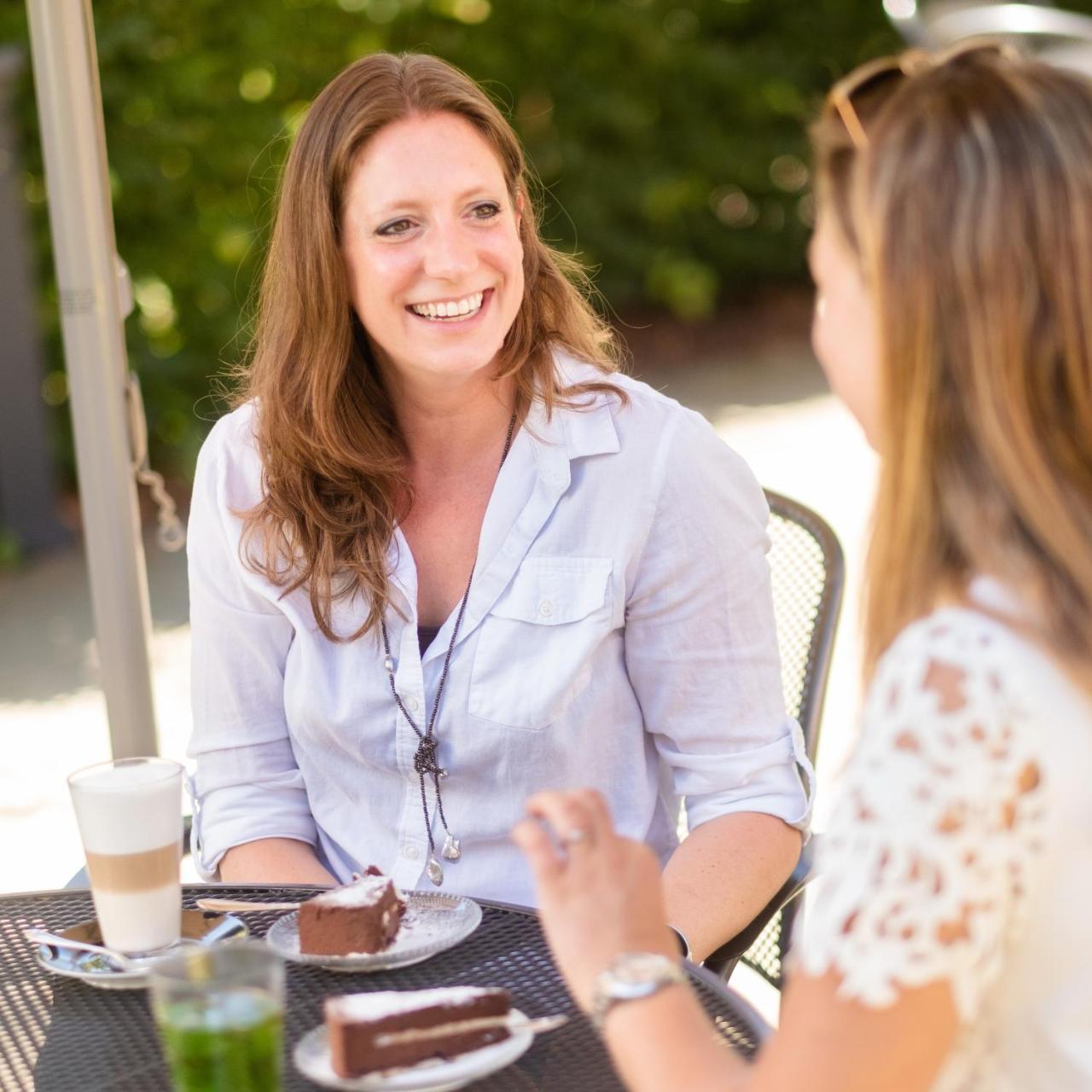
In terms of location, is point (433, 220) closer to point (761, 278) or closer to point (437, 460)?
point (437, 460)

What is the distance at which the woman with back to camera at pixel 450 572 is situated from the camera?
2205 millimetres

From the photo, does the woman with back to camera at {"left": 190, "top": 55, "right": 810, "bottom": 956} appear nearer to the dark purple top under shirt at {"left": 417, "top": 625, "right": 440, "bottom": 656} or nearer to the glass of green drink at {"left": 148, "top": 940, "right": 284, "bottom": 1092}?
the dark purple top under shirt at {"left": 417, "top": 625, "right": 440, "bottom": 656}

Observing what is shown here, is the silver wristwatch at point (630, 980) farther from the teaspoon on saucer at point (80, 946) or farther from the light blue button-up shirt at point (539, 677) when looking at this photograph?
the light blue button-up shirt at point (539, 677)

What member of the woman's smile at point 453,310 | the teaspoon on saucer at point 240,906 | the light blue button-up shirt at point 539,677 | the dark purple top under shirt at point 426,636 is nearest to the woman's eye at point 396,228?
the woman's smile at point 453,310

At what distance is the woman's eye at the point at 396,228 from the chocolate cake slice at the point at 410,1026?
48.4 inches

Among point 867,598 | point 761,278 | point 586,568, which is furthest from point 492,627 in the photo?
point 761,278

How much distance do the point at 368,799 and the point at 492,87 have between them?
7.19 metres

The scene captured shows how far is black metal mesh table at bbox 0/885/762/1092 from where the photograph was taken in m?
1.46

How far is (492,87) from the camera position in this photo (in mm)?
8898

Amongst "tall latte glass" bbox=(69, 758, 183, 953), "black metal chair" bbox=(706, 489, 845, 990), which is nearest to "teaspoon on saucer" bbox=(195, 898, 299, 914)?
"tall latte glass" bbox=(69, 758, 183, 953)

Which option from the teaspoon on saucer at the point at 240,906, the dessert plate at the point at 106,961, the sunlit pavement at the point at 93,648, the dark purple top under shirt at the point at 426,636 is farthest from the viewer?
the sunlit pavement at the point at 93,648

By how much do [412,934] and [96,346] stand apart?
4.08 feet

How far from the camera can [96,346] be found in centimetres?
254

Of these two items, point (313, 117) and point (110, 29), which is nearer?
point (313, 117)
